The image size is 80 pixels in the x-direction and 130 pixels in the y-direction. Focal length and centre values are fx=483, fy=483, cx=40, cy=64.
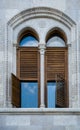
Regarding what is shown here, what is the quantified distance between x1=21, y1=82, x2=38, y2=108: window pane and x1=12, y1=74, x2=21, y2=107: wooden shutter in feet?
0.32

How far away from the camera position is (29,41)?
39.3 ft

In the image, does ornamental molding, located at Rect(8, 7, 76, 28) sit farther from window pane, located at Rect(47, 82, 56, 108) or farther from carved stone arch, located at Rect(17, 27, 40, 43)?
window pane, located at Rect(47, 82, 56, 108)

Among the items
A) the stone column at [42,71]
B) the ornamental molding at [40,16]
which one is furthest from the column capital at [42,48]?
the ornamental molding at [40,16]

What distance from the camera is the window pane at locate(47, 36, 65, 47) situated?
11.9 m

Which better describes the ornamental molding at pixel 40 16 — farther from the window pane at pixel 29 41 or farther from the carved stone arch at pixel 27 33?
the window pane at pixel 29 41

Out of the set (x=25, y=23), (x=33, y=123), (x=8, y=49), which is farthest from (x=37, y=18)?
(x=33, y=123)

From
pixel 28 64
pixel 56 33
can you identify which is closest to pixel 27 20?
pixel 56 33

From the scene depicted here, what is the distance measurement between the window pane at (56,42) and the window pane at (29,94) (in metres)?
1.05

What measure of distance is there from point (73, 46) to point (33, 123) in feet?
7.21

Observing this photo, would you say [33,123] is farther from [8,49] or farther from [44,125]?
[8,49]

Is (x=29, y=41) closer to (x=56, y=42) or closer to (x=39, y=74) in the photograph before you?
(x=56, y=42)

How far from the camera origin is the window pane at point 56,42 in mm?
11925

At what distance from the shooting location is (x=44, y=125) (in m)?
10.8

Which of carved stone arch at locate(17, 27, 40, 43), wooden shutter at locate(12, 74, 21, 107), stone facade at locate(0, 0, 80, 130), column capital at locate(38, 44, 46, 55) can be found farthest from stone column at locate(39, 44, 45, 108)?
wooden shutter at locate(12, 74, 21, 107)
